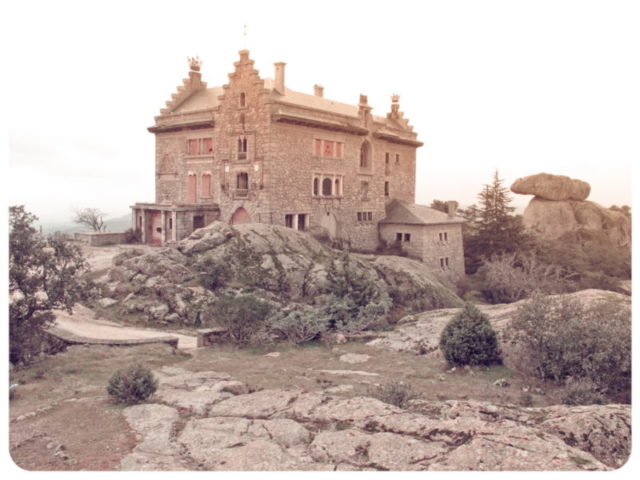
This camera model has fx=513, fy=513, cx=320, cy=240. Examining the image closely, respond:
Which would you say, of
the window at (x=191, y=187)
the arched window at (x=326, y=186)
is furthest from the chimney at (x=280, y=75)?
the window at (x=191, y=187)

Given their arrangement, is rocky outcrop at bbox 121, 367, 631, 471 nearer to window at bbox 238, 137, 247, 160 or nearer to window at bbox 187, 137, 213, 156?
window at bbox 238, 137, 247, 160

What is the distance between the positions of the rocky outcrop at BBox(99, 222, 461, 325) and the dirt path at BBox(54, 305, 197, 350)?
3.43 feet

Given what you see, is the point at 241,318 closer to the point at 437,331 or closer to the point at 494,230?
the point at 437,331

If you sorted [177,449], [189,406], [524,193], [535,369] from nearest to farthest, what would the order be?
[177,449]
[189,406]
[535,369]
[524,193]

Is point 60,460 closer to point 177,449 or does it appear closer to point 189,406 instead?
point 177,449

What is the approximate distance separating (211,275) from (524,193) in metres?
34.3

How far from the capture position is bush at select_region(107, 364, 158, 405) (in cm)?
995

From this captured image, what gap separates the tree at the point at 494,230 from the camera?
137ft

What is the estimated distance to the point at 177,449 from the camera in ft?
25.9

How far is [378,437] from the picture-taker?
7.93 metres

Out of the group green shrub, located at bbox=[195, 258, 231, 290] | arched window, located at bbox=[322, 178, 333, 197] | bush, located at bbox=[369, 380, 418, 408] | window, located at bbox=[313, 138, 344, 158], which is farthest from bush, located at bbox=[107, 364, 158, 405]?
arched window, located at bbox=[322, 178, 333, 197]

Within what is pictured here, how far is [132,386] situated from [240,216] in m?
23.9

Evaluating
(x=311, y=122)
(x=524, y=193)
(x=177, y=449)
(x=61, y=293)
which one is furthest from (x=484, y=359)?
(x=524, y=193)

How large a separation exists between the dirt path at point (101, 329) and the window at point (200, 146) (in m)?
17.5
